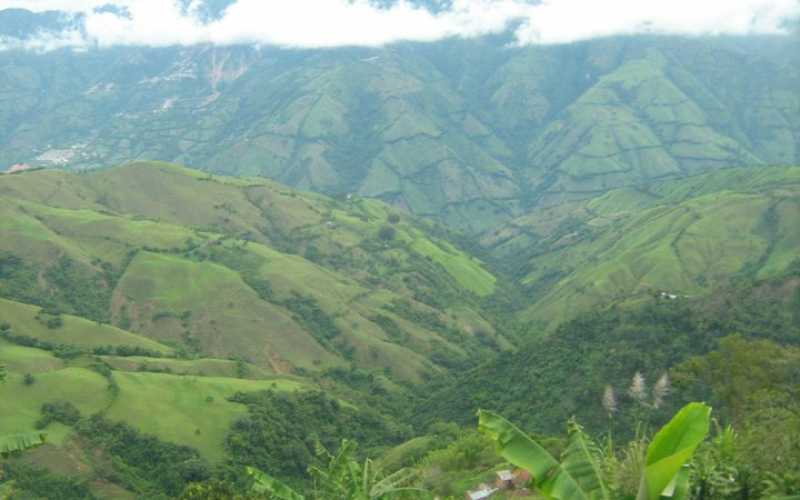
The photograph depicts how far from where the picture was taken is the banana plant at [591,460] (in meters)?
12.6

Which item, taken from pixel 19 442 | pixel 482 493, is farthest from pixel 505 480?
pixel 19 442

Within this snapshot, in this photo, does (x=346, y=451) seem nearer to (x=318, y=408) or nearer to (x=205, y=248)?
(x=318, y=408)

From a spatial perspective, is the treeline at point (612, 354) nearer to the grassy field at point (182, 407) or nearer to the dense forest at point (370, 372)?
the dense forest at point (370, 372)

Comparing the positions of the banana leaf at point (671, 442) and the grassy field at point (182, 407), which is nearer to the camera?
the banana leaf at point (671, 442)

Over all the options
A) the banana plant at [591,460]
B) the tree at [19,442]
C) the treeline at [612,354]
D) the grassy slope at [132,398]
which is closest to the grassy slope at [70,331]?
the grassy slope at [132,398]

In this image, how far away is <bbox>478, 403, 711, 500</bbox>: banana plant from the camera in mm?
12617

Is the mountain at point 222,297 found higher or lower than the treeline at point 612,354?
lower

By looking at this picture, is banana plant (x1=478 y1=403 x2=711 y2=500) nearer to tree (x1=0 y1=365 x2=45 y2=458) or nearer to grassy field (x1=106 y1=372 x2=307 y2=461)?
tree (x1=0 y1=365 x2=45 y2=458)

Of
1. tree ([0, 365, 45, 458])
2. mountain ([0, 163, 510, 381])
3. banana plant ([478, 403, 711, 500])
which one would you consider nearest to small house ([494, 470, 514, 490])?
banana plant ([478, 403, 711, 500])

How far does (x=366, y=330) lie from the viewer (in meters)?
154

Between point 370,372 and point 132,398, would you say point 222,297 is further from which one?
Answer: point 132,398

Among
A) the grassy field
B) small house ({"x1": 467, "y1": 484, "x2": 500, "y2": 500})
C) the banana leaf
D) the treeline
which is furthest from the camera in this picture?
the grassy field

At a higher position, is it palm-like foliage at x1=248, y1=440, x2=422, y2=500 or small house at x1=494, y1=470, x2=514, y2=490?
palm-like foliage at x1=248, y1=440, x2=422, y2=500

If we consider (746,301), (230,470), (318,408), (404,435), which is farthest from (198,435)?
(746,301)
